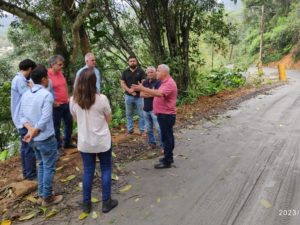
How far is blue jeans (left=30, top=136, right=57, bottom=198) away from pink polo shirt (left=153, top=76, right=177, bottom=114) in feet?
6.07

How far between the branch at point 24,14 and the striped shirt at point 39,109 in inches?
144

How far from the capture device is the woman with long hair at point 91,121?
389 cm

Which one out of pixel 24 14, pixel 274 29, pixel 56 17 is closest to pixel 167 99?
pixel 24 14

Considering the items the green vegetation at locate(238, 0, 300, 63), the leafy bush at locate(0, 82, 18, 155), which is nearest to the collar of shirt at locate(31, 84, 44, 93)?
the leafy bush at locate(0, 82, 18, 155)

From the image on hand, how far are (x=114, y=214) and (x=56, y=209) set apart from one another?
2.64ft

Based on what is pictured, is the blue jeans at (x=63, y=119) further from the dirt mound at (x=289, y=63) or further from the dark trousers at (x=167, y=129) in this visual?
the dirt mound at (x=289, y=63)

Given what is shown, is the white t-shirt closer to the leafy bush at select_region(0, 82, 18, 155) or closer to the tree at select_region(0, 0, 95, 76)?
the tree at select_region(0, 0, 95, 76)

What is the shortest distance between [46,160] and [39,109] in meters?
0.66

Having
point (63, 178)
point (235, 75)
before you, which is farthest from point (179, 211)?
point (235, 75)

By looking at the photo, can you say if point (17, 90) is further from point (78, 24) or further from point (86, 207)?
point (78, 24)

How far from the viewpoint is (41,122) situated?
13.7 ft

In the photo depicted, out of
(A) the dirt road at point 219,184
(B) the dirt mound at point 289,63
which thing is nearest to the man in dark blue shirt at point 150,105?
(A) the dirt road at point 219,184

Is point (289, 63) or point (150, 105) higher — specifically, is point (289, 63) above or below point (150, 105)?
above

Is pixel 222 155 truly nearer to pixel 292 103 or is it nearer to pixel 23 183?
pixel 23 183
